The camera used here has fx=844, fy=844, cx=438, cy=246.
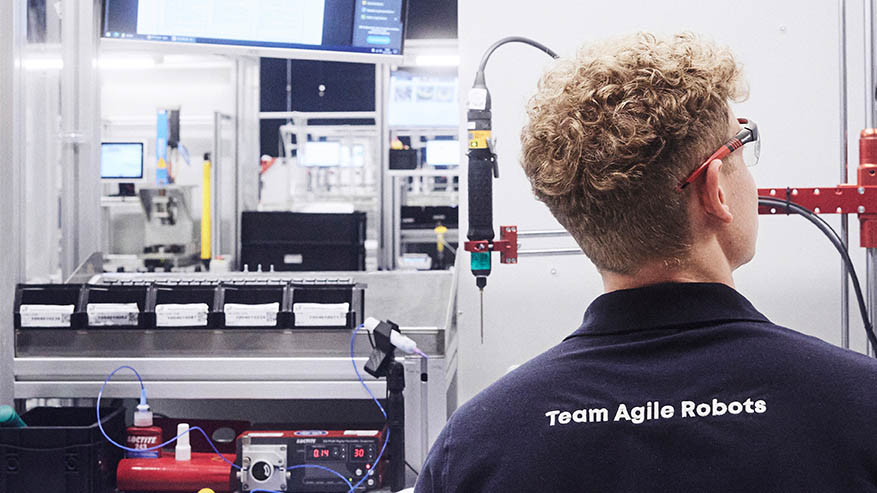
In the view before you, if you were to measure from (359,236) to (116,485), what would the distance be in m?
2.61

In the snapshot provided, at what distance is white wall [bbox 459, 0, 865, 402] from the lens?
2.00 meters

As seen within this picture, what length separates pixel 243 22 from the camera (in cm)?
226

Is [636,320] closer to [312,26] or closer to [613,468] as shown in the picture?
[613,468]

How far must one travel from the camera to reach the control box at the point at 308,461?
5.82ft

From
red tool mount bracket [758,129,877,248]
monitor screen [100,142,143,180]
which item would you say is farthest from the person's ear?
monitor screen [100,142,143,180]

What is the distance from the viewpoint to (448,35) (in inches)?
278

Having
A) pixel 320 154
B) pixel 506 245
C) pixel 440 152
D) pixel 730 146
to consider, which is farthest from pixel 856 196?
pixel 320 154

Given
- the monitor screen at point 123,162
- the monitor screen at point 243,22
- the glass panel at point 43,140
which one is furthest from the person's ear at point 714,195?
the monitor screen at point 123,162

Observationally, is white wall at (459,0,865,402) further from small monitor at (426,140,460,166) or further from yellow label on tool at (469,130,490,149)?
small monitor at (426,140,460,166)

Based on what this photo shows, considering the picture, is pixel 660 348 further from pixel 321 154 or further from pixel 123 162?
pixel 321 154

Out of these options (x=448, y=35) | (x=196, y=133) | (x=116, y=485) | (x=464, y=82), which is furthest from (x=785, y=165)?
(x=196, y=133)

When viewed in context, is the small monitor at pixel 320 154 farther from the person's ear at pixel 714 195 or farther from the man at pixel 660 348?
the person's ear at pixel 714 195

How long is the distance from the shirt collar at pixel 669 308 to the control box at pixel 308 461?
107cm

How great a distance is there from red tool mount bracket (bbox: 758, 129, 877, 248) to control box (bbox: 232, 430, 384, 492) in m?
0.97
